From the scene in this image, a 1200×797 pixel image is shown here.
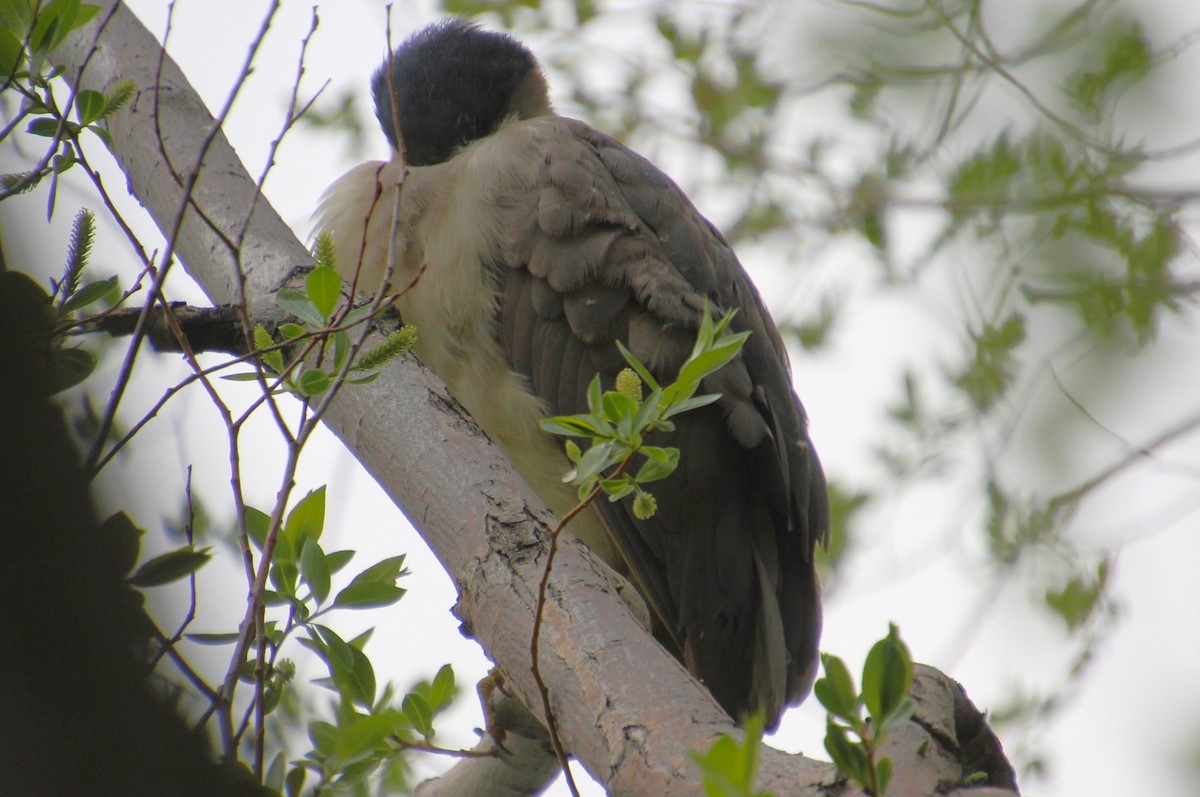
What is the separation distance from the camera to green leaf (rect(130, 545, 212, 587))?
39.8 inches

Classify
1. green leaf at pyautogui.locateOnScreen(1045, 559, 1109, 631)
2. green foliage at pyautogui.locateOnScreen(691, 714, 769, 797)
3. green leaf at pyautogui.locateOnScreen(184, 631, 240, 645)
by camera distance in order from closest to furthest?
1. green foliage at pyautogui.locateOnScreen(691, 714, 769, 797)
2. green leaf at pyautogui.locateOnScreen(184, 631, 240, 645)
3. green leaf at pyautogui.locateOnScreen(1045, 559, 1109, 631)

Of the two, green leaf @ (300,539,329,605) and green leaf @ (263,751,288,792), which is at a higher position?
green leaf @ (300,539,329,605)

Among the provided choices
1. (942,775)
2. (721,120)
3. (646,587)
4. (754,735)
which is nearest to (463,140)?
(646,587)

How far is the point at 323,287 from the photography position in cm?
173

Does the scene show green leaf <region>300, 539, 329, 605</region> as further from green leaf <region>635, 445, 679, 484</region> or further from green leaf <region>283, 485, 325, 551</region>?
green leaf <region>635, 445, 679, 484</region>

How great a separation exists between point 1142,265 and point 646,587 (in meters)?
2.14

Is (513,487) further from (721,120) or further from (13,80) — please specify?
(721,120)

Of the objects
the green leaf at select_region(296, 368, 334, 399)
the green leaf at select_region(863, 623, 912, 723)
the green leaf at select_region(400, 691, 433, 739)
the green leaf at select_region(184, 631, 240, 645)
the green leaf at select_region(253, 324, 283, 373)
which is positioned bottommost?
the green leaf at select_region(184, 631, 240, 645)

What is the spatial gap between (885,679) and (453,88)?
291cm

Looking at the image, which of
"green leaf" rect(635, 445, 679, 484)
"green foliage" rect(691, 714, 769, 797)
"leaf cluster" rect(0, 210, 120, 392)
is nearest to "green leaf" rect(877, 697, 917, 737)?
"green foliage" rect(691, 714, 769, 797)

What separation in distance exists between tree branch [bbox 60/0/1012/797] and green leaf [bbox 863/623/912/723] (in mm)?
121

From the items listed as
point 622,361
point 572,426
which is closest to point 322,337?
point 572,426

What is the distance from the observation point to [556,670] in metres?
1.57

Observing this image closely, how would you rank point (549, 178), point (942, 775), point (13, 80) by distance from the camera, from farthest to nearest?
point (549, 178)
point (13, 80)
point (942, 775)
